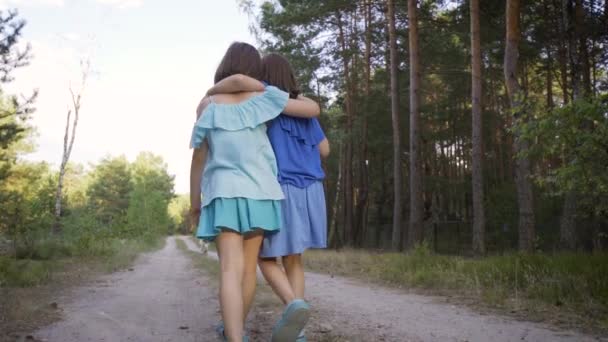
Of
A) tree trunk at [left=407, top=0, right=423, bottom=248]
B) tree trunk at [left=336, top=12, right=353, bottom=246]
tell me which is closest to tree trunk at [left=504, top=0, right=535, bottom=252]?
tree trunk at [left=407, top=0, right=423, bottom=248]

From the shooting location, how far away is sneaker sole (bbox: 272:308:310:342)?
9.32 feet

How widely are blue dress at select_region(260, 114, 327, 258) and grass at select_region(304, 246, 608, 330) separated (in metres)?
2.90

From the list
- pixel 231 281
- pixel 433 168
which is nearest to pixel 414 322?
pixel 231 281

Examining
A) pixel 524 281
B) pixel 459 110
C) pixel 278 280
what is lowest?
pixel 524 281

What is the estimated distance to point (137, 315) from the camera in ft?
16.1

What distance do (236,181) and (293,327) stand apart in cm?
87

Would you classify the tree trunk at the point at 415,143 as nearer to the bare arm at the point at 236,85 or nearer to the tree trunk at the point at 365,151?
the tree trunk at the point at 365,151

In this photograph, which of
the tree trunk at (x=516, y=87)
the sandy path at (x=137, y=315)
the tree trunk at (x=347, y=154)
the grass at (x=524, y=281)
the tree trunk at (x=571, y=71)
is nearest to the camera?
the sandy path at (x=137, y=315)

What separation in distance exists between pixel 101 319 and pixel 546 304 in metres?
4.61

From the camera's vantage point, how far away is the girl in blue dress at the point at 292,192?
3186 mm

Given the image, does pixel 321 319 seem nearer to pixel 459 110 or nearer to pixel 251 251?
pixel 251 251

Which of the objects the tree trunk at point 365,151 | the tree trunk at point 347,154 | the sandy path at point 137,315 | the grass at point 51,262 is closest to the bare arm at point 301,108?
the sandy path at point 137,315

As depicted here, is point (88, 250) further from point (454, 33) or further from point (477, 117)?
point (454, 33)

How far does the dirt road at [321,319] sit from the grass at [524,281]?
24.3 inches
